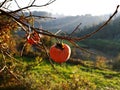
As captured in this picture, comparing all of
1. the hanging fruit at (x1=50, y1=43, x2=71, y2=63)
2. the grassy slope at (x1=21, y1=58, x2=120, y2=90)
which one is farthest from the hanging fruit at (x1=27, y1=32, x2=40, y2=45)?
the grassy slope at (x1=21, y1=58, x2=120, y2=90)

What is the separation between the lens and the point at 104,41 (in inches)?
3501

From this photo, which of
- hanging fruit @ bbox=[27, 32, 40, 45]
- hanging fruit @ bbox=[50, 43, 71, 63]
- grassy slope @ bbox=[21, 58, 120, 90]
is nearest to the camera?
hanging fruit @ bbox=[50, 43, 71, 63]

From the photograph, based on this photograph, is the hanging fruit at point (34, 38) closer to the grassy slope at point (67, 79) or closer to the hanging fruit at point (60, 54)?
the hanging fruit at point (60, 54)

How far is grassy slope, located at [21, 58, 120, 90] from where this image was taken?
46.4ft

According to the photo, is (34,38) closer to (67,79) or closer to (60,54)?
(60,54)

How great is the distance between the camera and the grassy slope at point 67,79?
46.4ft

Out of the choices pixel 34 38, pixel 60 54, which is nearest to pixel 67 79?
pixel 34 38

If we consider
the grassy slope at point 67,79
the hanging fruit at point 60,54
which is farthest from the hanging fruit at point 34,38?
the grassy slope at point 67,79

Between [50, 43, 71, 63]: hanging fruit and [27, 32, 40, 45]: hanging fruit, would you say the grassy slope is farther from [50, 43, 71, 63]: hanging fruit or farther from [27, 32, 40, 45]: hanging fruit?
[50, 43, 71, 63]: hanging fruit

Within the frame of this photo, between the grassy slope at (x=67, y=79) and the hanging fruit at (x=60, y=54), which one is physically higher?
the hanging fruit at (x=60, y=54)

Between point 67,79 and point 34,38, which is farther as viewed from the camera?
point 67,79

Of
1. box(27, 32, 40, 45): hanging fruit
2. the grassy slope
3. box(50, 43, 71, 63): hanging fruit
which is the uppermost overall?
box(27, 32, 40, 45): hanging fruit

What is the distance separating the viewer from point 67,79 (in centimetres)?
1886

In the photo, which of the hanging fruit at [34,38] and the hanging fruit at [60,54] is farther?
the hanging fruit at [34,38]
